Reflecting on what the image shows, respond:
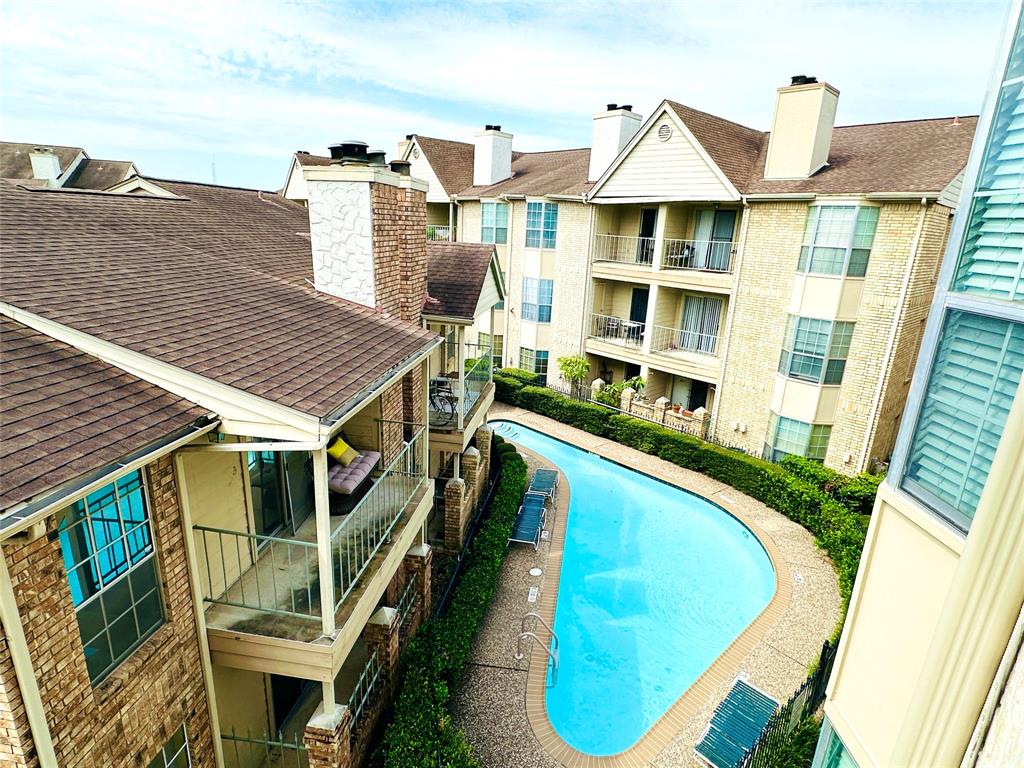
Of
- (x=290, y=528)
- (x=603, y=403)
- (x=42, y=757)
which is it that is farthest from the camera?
(x=603, y=403)

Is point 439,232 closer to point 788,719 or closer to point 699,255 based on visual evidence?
point 699,255

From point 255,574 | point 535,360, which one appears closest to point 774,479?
point 535,360

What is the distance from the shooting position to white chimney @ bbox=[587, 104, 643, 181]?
24.6 m

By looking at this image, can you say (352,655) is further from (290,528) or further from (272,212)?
(272,212)

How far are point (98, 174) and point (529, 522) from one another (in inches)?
1894

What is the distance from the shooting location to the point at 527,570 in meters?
14.5

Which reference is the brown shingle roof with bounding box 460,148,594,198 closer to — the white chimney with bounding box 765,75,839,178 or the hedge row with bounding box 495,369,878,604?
the white chimney with bounding box 765,75,839,178

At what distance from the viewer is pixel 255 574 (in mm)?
7406

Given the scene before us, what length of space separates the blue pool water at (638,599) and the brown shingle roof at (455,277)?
25.9 ft

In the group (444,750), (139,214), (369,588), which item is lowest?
(444,750)

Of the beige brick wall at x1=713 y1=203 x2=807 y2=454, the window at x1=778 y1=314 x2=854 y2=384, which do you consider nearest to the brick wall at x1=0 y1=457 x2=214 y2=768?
the window at x1=778 y1=314 x2=854 y2=384

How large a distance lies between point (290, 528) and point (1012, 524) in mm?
8753

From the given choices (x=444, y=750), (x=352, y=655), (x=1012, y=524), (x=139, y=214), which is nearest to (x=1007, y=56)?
(x=1012, y=524)

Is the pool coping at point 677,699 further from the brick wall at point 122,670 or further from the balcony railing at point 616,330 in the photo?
the balcony railing at point 616,330
